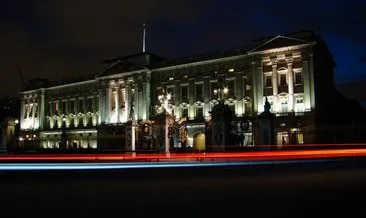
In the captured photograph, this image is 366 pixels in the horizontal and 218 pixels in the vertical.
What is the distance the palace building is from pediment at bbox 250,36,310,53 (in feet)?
0.48

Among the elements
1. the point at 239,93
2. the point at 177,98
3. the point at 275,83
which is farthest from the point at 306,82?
the point at 177,98

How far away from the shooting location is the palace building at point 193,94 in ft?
204

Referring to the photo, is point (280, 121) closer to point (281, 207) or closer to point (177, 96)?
point (177, 96)

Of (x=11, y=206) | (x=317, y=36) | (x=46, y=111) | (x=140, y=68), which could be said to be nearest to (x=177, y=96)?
(x=140, y=68)

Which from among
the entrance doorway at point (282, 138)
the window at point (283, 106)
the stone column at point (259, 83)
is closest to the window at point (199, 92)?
the stone column at point (259, 83)

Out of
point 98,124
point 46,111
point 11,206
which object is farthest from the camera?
point 46,111

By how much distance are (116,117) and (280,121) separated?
111 feet

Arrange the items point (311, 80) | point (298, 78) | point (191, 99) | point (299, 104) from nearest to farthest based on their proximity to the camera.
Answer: point (311, 80), point (299, 104), point (298, 78), point (191, 99)

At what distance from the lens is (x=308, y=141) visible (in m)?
59.2

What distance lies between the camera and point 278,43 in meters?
65.1

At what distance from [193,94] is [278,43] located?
1751cm

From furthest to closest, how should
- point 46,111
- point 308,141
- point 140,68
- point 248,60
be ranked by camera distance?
point 46,111 → point 140,68 → point 248,60 → point 308,141

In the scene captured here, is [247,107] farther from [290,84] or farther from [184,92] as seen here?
[184,92]

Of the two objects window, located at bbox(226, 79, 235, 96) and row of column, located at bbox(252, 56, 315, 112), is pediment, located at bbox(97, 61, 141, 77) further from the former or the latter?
row of column, located at bbox(252, 56, 315, 112)
